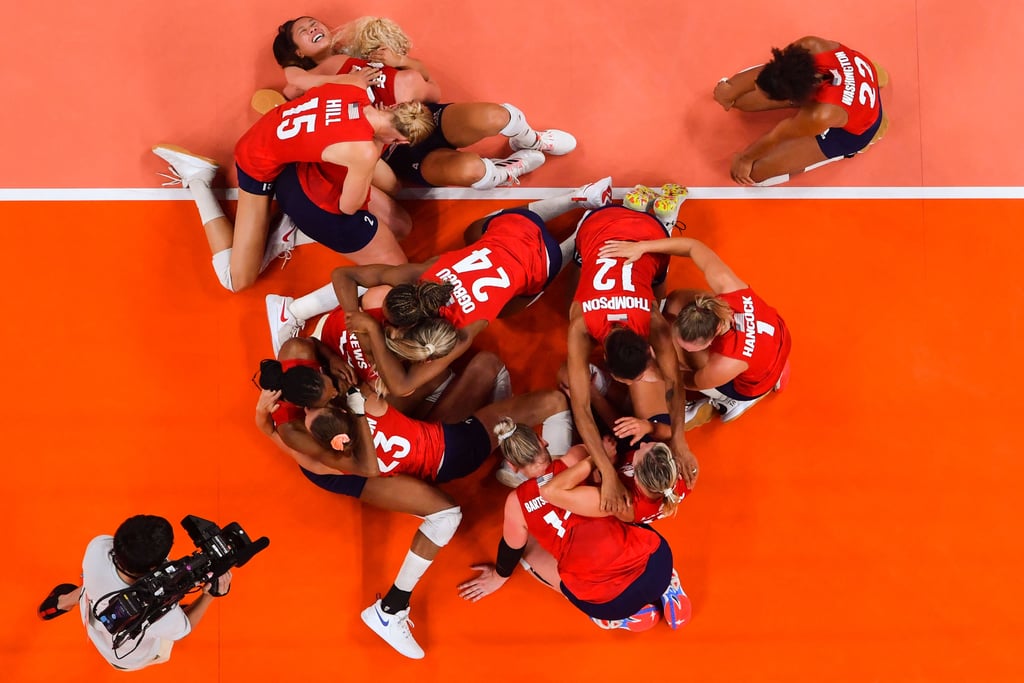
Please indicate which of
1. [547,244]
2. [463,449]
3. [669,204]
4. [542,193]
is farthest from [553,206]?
[463,449]

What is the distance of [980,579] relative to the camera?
657cm

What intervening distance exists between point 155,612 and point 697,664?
164 inches

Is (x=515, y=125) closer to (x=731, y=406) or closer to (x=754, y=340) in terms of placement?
(x=754, y=340)

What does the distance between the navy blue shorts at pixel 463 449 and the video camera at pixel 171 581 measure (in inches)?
64.4

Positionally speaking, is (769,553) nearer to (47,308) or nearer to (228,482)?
(228,482)

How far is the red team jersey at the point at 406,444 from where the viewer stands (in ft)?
18.5

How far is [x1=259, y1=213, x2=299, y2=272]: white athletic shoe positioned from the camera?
6438 mm

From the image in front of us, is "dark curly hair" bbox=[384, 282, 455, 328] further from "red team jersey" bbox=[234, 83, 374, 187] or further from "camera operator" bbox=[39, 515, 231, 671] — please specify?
"camera operator" bbox=[39, 515, 231, 671]

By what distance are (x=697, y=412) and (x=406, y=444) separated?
92.2 inches

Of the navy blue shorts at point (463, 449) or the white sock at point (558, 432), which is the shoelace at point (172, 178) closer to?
the navy blue shorts at point (463, 449)

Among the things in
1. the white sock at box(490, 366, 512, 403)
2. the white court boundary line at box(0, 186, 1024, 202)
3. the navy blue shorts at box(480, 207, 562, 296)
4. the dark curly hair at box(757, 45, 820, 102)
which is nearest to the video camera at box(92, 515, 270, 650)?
the white sock at box(490, 366, 512, 403)

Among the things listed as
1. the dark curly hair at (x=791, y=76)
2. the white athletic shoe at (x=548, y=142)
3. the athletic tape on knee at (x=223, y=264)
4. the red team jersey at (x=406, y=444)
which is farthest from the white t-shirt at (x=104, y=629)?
the dark curly hair at (x=791, y=76)

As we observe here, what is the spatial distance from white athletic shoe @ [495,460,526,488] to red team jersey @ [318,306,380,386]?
133 centimetres

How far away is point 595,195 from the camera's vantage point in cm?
632
